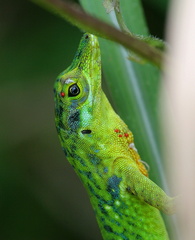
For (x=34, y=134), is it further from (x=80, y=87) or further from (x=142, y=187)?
(x=142, y=187)

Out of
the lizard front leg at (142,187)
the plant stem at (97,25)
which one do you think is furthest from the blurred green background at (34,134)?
the plant stem at (97,25)

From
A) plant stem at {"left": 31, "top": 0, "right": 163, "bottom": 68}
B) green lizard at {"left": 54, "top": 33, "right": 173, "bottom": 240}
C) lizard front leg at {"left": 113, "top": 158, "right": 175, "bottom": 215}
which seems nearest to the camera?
plant stem at {"left": 31, "top": 0, "right": 163, "bottom": 68}

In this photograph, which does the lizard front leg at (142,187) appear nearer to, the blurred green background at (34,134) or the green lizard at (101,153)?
the green lizard at (101,153)

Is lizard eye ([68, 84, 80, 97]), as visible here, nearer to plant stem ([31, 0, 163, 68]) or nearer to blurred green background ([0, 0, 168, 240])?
blurred green background ([0, 0, 168, 240])

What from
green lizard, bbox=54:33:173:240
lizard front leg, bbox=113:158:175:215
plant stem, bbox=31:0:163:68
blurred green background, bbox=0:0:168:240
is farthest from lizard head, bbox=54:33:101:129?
plant stem, bbox=31:0:163:68

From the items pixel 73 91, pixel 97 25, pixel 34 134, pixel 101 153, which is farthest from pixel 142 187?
pixel 34 134

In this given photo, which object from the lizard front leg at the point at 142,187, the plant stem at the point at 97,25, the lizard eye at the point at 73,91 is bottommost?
the plant stem at the point at 97,25

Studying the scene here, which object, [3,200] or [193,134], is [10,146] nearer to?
[3,200]
